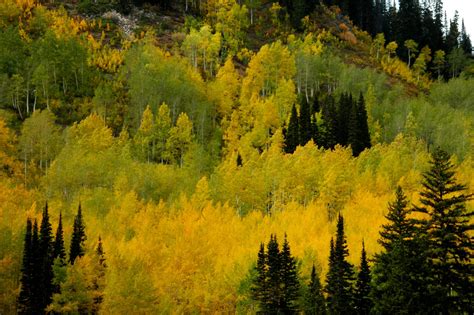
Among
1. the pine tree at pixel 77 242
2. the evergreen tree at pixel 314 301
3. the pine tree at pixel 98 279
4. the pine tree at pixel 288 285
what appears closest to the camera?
the evergreen tree at pixel 314 301

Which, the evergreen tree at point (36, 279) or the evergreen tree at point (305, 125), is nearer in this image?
the evergreen tree at point (36, 279)

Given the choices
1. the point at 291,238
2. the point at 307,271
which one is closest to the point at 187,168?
the point at 291,238

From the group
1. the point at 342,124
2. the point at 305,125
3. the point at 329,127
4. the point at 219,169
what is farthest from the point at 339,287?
the point at 342,124

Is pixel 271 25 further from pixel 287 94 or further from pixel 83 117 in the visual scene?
pixel 83 117

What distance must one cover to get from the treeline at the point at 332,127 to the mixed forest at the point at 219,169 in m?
0.31

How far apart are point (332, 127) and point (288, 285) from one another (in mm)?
49106

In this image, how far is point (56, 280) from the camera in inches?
2040

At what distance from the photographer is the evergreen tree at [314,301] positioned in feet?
144

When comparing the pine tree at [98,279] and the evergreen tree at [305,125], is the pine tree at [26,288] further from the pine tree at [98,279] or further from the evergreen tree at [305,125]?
the evergreen tree at [305,125]

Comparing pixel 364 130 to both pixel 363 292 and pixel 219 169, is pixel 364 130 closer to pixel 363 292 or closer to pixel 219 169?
pixel 219 169

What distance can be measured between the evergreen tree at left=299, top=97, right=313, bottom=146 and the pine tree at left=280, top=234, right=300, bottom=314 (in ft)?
138

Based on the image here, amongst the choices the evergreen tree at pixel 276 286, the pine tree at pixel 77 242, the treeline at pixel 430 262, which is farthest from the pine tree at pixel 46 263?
the treeline at pixel 430 262

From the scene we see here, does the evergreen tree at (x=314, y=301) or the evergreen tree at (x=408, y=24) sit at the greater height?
the evergreen tree at (x=408, y=24)

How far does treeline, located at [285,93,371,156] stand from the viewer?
290 feet
